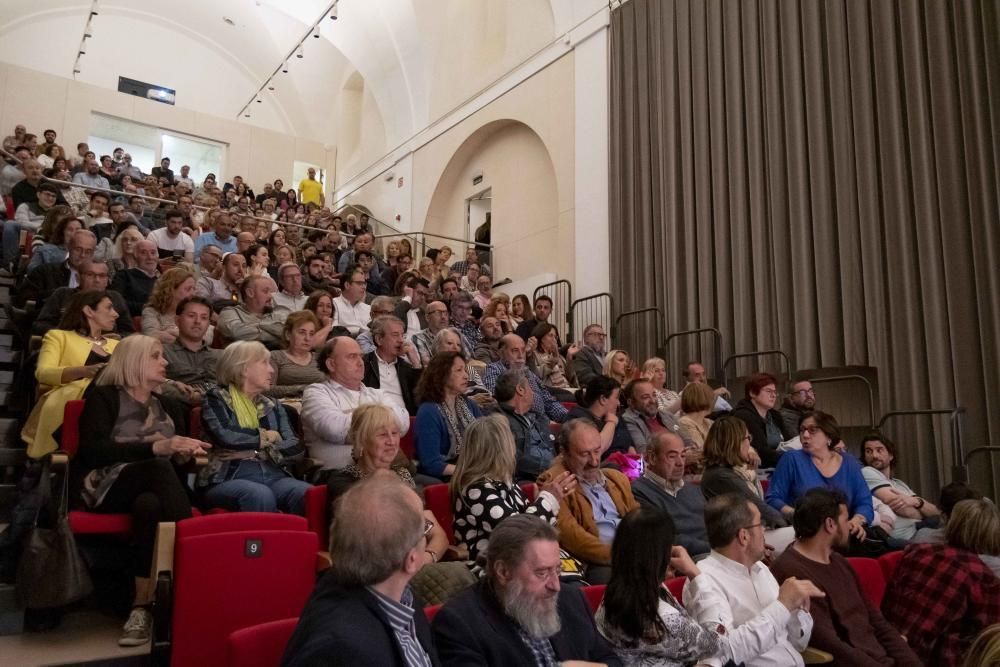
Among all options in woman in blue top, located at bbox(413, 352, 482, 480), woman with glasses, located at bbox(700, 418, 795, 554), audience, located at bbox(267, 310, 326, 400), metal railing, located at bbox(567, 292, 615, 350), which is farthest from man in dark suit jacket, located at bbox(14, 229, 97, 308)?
metal railing, located at bbox(567, 292, 615, 350)

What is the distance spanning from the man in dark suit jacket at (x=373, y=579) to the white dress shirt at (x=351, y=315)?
4192mm

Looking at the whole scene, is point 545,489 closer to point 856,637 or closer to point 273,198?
point 856,637

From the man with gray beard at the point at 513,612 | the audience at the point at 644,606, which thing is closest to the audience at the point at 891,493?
the audience at the point at 644,606

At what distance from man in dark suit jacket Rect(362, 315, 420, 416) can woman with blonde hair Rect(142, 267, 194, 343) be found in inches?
42.7

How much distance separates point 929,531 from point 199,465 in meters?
3.47

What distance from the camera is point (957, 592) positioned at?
2.74 metres

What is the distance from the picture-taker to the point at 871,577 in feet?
9.71

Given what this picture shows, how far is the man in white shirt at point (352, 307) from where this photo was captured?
5.79 meters

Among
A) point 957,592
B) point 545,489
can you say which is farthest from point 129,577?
point 957,592

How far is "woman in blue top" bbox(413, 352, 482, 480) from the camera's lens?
354cm

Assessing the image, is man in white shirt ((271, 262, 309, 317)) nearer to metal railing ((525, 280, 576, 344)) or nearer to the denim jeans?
the denim jeans

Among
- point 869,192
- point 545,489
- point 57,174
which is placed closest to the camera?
point 545,489

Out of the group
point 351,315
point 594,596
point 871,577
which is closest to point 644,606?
point 594,596

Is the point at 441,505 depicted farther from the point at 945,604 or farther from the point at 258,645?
the point at 945,604
